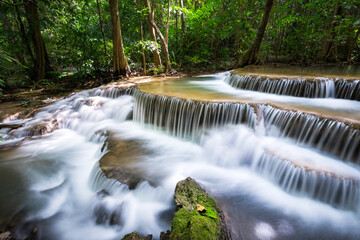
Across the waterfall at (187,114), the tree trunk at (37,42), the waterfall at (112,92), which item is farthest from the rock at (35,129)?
the tree trunk at (37,42)

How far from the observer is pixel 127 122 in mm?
6145

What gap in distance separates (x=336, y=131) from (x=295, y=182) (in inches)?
46.3

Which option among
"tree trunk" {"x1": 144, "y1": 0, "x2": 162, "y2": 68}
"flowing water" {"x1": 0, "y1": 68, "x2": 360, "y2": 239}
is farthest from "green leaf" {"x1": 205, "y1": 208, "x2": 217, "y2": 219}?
"tree trunk" {"x1": 144, "y1": 0, "x2": 162, "y2": 68}

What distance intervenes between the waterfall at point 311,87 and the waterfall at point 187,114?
225 centimetres

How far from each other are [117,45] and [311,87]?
779cm

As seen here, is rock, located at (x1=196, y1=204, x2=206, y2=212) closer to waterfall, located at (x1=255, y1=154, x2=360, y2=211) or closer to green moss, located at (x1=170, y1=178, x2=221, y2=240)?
green moss, located at (x1=170, y1=178, x2=221, y2=240)

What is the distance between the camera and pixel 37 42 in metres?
8.87

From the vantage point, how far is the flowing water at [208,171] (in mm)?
2594

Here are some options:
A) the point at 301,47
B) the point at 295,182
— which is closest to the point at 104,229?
the point at 295,182

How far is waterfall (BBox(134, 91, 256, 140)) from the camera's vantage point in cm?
434

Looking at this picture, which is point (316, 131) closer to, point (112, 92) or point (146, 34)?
point (112, 92)

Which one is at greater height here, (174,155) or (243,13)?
(243,13)

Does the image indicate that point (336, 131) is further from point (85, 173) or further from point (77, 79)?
point (77, 79)

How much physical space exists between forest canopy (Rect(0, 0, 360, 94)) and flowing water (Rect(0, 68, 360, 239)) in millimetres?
5113
